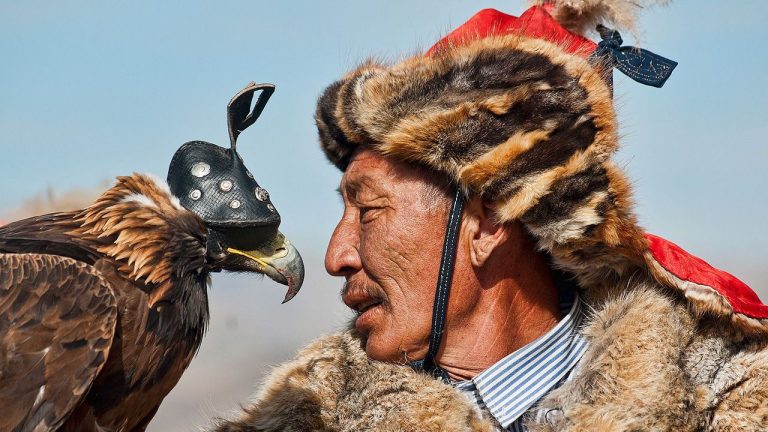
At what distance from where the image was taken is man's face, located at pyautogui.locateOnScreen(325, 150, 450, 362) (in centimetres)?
340

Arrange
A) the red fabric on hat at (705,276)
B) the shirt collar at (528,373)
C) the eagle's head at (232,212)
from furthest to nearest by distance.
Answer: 1. the shirt collar at (528,373)
2. the eagle's head at (232,212)
3. the red fabric on hat at (705,276)

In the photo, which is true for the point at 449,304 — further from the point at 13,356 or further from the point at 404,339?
the point at 13,356

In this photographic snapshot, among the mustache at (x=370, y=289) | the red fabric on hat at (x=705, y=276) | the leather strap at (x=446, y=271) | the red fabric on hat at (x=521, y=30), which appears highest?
the red fabric on hat at (x=521, y=30)

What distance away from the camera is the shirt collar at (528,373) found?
3346 millimetres

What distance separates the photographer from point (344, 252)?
354 centimetres

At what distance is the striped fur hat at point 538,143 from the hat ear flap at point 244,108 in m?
0.30

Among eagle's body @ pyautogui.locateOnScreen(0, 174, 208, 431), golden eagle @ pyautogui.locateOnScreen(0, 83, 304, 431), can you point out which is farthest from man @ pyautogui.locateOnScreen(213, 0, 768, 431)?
eagle's body @ pyautogui.locateOnScreen(0, 174, 208, 431)

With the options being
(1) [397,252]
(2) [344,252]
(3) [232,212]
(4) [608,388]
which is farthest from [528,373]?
(3) [232,212]

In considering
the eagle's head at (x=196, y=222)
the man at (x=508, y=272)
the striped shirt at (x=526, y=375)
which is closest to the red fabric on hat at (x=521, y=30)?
the man at (x=508, y=272)

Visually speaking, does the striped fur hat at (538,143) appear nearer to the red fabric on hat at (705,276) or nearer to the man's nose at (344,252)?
the red fabric on hat at (705,276)

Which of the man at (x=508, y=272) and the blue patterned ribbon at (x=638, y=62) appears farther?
the blue patterned ribbon at (x=638, y=62)

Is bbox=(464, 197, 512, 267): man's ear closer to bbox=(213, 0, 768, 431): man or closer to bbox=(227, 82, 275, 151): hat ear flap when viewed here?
bbox=(213, 0, 768, 431): man

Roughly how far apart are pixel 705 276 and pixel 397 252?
3.15ft

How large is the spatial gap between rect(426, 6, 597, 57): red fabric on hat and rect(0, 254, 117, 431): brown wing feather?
4.32ft
